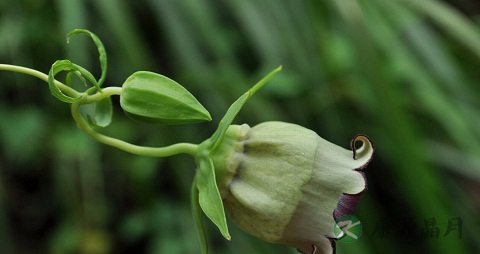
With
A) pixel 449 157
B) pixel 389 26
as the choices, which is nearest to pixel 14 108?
pixel 389 26

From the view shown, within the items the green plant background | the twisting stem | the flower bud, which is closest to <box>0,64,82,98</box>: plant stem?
the twisting stem

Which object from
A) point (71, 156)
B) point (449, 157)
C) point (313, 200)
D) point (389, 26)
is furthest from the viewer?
point (449, 157)

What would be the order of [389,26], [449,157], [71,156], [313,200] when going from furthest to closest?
[449,157] < [71,156] < [389,26] < [313,200]

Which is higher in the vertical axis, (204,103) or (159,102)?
(159,102)

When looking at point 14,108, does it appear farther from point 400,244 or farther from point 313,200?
point 313,200

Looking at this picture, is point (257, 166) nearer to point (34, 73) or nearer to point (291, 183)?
point (291, 183)

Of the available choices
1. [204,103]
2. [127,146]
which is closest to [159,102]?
[127,146]

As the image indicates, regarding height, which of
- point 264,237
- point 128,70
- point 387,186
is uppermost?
point 264,237
